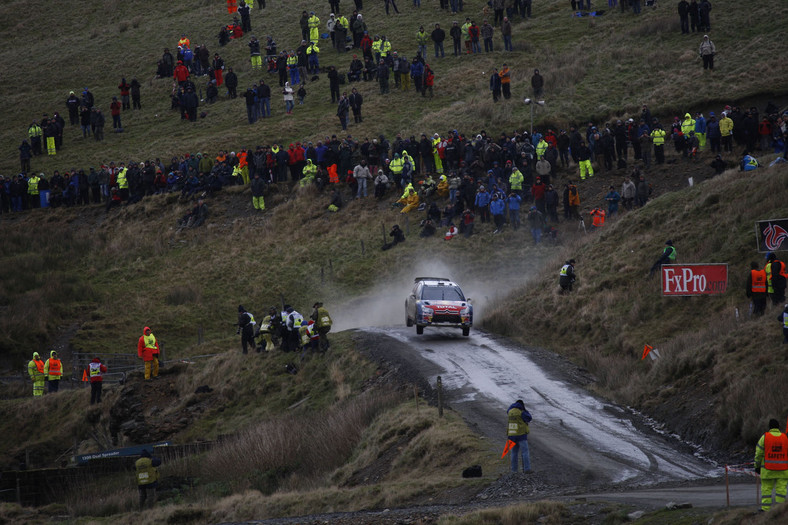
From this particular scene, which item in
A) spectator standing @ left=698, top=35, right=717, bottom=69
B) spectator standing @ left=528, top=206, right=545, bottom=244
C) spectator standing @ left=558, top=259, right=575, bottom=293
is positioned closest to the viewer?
spectator standing @ left=558, top=259, right=575, bottom=293

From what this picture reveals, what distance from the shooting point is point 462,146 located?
140 feet

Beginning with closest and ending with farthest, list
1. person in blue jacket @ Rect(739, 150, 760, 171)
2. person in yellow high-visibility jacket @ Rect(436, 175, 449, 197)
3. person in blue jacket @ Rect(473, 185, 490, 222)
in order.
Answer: person in blue jacket @ Rect(739, 150, 760, 171) < person in blue jacket @ Rect(473, 185, 490, 222) < person in yellow high-visibility jacket @ Rect(436, 175, 449, 197)

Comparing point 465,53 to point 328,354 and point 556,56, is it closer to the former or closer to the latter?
point 556,56

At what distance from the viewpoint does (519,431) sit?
1609 cm

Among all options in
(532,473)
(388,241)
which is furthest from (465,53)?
(532,473)

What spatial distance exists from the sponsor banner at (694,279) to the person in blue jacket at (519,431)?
1014cm

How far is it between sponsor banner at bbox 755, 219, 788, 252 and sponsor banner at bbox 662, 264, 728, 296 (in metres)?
1.69

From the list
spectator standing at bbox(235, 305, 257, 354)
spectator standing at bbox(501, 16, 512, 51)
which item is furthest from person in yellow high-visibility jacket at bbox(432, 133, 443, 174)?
spectator standing at bbox(235, 305, 257, 354)

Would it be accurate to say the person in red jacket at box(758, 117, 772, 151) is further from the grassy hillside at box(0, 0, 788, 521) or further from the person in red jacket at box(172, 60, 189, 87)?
the person in red jacket at box(172, 60, 189, 87)

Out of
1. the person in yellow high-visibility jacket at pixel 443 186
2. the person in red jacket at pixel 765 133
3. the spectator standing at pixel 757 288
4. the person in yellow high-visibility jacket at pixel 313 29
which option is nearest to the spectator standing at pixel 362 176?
the person in yellow high-visibility jacket at pixel 443 186

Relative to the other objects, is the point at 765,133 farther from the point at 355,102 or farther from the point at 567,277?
the point at 355,102

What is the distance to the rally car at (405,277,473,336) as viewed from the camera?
93.8ft

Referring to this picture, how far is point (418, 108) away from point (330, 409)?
29924 mm

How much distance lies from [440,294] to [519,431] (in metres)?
13.2
